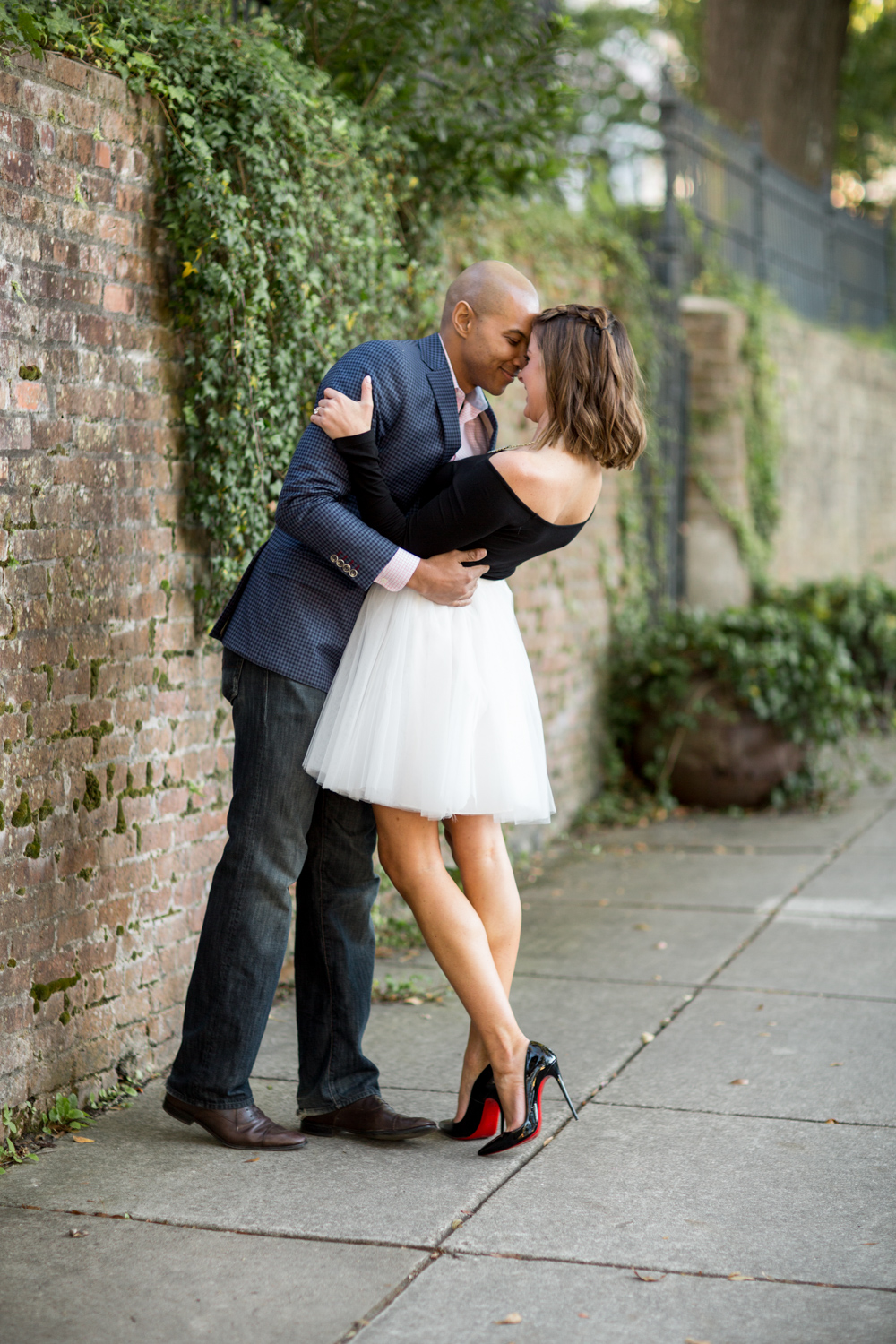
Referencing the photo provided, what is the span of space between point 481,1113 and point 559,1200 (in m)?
0.35

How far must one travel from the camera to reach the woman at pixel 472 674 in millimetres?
3025

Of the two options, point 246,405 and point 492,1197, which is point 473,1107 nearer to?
point 492,1197

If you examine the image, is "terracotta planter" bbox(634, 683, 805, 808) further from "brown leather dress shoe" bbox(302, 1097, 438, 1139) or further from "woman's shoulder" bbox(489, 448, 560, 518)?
"woman's shoulder" bbox(489, 448, 560, 518)

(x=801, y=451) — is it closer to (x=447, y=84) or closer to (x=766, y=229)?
(x=766, y=229)

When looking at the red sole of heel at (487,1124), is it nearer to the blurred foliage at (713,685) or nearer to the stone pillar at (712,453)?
the blurred foliage at (713,685)

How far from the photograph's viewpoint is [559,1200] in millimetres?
2924

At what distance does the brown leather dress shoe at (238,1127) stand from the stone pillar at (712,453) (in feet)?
19.8

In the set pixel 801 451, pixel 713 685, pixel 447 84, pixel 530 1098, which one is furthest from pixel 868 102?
pixel 530 1098

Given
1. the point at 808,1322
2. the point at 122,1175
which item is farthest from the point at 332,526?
the point at 808,1322

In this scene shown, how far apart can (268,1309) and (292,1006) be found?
1.94 metres

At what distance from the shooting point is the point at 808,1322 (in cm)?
241

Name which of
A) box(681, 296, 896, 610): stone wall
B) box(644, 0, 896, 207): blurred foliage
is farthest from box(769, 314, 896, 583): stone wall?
box(644, 0, 896, 207): blurred foliage

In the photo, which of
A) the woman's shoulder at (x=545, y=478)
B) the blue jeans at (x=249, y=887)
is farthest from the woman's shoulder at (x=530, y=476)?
the blue jeans at (x=249, y=887)

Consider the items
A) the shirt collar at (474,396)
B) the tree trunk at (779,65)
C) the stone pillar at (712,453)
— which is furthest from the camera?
the tree trunk at (779,65)
